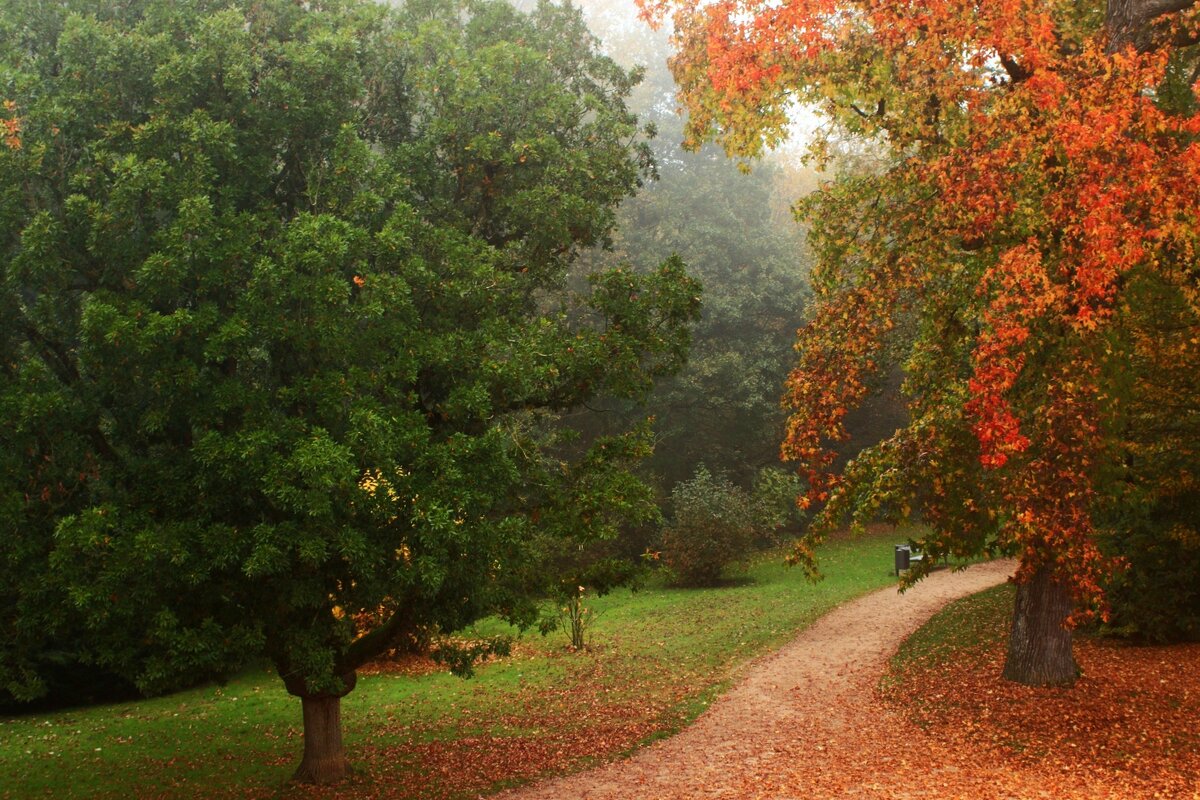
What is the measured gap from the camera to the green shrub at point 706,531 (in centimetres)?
2553

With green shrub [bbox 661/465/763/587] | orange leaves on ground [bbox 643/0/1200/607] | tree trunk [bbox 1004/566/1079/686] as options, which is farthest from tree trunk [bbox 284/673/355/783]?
green shrub [bbox 661/465/763/587]

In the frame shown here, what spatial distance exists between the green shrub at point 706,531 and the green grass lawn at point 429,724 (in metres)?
5.04

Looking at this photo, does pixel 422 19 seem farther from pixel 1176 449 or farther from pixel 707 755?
pixel 1176 449

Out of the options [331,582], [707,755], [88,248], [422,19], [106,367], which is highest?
[422,19]

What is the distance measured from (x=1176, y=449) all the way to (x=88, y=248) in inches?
473

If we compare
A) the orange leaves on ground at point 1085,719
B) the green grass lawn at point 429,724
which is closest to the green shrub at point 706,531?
the green grass lawn at point 429,724

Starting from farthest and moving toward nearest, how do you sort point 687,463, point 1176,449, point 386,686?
point 687,463
point 386,686
point 1176,449

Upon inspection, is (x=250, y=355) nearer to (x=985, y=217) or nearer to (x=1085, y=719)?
(x=985, y=217)

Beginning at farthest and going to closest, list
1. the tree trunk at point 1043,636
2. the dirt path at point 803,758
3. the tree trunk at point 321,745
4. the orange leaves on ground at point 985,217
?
1. the tree trunk at point 1043,636
2. the tree trunk at point 321,745
3. the dirt path at point 803,758
4. the orange leaves on ground at point 985,217

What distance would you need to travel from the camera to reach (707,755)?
35.0 ft

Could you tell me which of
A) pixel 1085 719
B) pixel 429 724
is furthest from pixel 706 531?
pixel 1085 719

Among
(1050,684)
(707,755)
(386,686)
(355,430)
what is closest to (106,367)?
(355,430)

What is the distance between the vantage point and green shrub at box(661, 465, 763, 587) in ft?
83.8

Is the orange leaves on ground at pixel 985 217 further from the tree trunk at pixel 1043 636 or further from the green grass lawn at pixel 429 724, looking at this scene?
the green grass lawn at pixel 429 724
